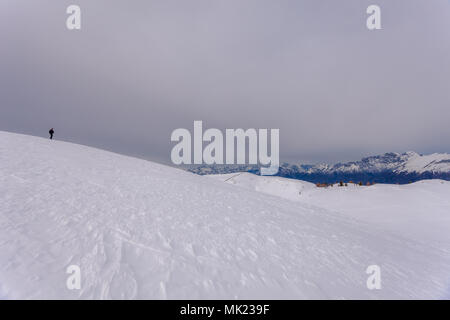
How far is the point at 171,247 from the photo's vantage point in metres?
3.95

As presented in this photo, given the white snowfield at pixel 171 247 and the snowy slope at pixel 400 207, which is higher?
the white snowfield at pixel 171 247

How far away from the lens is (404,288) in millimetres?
4070

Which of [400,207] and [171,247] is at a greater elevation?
[171,247]

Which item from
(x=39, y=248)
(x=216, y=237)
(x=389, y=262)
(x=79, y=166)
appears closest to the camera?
(x=39, y=248)

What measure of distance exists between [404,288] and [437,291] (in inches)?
35.7

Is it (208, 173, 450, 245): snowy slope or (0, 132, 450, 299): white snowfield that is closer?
(0, 132, 450, 299): white snowfield

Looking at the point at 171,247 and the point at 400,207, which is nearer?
the point at 171,247

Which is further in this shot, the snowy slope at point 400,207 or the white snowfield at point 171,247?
the snowy slope at point 400,207

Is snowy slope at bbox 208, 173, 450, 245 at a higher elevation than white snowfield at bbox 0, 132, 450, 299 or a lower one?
lower

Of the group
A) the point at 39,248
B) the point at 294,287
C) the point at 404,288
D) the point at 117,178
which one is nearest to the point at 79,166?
the point at 117,178

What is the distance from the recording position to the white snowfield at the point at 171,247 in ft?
9.80

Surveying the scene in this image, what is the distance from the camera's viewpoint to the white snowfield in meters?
2.99
